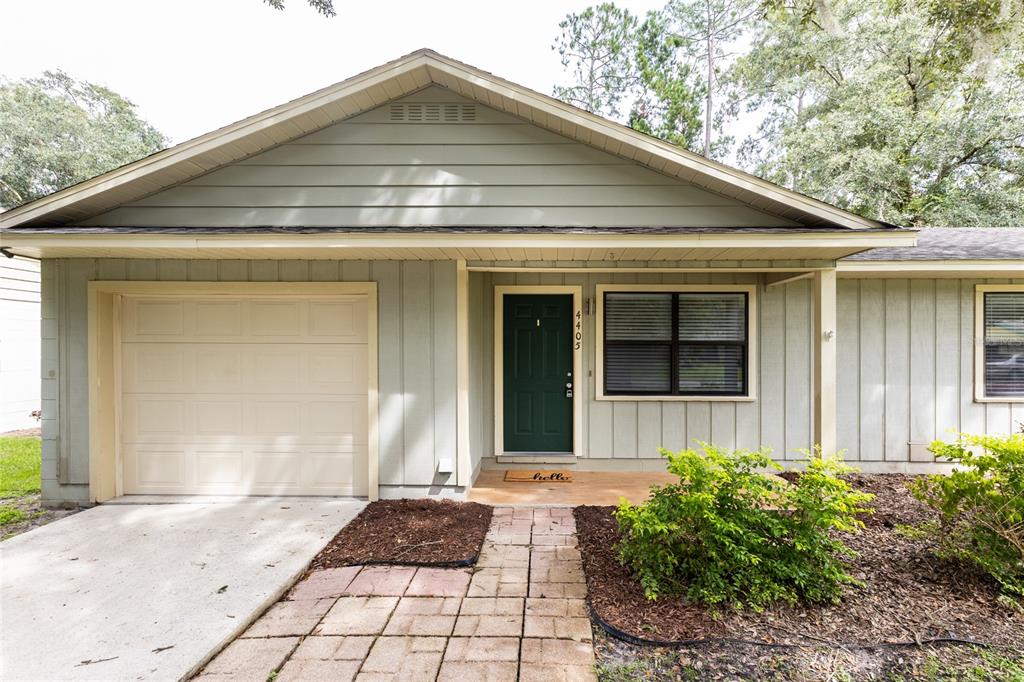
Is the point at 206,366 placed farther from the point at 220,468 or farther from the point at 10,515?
the point at 10,515

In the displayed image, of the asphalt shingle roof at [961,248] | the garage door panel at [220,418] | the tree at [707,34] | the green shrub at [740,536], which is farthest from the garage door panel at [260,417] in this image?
the tree at [707,34]

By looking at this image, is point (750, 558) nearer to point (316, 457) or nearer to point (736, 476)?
point (736, 476)

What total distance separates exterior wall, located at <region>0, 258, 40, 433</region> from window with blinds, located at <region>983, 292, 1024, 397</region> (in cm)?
1398

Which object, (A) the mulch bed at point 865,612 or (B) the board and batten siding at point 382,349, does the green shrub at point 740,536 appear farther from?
(B) the board and batten siding at point 382,349

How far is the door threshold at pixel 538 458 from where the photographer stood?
5.80 meters

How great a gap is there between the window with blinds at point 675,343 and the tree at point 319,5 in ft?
13.0

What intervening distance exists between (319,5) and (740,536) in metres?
5.53

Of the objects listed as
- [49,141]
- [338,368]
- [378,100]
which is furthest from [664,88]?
[49,141]

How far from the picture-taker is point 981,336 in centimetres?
561

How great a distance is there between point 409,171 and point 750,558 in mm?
4027

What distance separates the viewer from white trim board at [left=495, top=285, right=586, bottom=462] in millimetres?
5820

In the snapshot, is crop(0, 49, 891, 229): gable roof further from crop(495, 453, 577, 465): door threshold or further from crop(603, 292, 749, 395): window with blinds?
crop(495, 453, 577, 465): door threshold

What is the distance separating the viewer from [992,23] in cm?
718

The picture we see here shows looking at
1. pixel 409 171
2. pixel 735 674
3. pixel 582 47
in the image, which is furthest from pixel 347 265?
pixel 582 47
